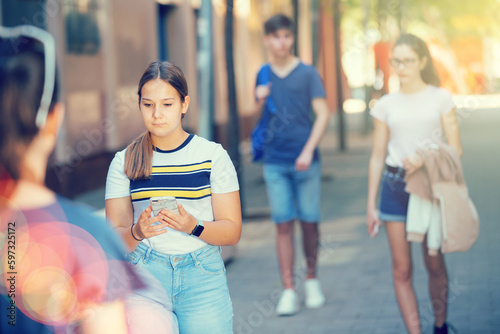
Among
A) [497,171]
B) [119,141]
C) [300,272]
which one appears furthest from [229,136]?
[497,171]

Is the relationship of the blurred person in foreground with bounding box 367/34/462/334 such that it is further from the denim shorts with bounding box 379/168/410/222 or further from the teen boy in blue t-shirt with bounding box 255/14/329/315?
the teen boy in blue t-shirt with bounding box 255/14/329/315

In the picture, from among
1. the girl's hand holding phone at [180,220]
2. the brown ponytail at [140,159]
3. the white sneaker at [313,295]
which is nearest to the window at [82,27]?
the white sneaker at [313,295]

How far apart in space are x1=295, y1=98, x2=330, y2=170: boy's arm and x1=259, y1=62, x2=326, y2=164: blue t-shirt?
57 millimetres

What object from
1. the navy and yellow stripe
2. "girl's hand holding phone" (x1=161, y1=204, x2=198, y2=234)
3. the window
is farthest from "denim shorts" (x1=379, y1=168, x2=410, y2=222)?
the window

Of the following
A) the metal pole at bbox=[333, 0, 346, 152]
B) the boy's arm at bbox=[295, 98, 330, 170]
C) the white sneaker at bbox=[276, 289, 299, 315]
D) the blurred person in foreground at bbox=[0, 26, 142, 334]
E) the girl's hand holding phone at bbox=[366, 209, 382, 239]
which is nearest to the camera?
the blurred person in foreground at bbox=[0, 26, 142, 334]

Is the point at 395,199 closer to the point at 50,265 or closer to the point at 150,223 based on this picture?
the point at 150,223

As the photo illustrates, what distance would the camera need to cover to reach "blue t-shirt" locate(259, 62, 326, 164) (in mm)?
5957

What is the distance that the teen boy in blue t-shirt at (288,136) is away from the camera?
5.94 m

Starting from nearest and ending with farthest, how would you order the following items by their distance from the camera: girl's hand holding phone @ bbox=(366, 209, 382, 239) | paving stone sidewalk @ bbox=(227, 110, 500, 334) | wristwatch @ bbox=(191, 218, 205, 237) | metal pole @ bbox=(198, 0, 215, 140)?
wristwatch @ bbox=(191, 218, 205, 237)
girl's hand holding phone @ bbox=(366, 209, 382, 239)
paving stone sidewalk @ bbox=(227, 110, 500, 334)
metal pole @ bbox=(198, 0, 215, 140)

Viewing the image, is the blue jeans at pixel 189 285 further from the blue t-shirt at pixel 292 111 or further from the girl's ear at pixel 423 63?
the blue t-shirt at pixel 292 111

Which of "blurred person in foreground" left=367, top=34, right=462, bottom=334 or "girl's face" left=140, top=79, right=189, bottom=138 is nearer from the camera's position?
"girl's face" left=140, top=79, right=189, bottom=138

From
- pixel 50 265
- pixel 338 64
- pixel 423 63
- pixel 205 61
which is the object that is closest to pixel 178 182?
pixel 50 265

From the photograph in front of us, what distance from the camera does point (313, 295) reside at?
20.2 feet

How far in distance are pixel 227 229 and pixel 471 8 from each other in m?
28.5
